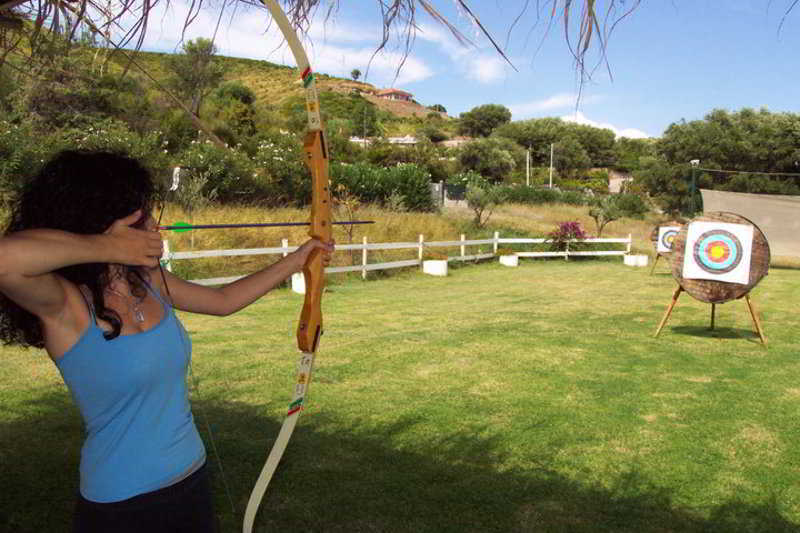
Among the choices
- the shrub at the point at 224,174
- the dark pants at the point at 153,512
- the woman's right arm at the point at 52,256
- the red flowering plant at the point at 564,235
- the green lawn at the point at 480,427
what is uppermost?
the shrub at the point at 224,174

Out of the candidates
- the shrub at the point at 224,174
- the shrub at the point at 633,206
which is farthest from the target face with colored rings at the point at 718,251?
the shrub at the point at 633,206

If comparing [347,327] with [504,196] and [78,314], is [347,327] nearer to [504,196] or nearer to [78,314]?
[78,314]

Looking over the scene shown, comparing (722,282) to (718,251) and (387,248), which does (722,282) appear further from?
(387,248)

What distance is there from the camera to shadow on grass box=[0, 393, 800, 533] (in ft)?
9.19

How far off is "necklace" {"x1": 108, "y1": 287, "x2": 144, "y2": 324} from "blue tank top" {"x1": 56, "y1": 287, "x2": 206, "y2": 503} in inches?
1.4

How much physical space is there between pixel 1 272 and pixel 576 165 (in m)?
64.3

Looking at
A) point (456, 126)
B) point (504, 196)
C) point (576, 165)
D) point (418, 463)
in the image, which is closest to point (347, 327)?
point (418, 463)

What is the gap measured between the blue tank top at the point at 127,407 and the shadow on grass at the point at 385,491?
4.84 feet

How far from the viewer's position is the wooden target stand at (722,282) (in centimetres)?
669

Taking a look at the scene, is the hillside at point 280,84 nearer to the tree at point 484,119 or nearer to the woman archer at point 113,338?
the woman archer at point 113,338

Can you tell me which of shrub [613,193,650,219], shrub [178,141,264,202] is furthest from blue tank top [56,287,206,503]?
shrub [613,193,650,219]

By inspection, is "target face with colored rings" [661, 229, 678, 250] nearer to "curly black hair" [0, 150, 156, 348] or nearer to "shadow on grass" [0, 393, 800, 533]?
"shadow on grass" [0, 393, 800, 533]

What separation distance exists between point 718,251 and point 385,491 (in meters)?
5.11

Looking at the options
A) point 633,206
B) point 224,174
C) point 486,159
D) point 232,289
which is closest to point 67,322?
point 232,289
